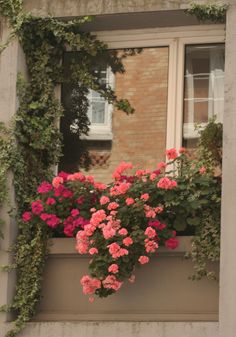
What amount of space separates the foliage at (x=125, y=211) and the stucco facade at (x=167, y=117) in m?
0.31

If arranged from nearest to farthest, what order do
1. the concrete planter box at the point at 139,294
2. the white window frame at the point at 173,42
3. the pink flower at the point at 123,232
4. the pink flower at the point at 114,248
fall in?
1. the pink flower at the point at 114,248
2. the pink flower at the point at 123,232
3. the concrete planter box at the point at 139,294
4. the white window frame at the point at 173,42

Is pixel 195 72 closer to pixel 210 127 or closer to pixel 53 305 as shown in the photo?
pixel 210 127

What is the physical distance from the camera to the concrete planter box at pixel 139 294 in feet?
33.7

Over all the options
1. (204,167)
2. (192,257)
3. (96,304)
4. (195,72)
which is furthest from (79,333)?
(195,72)

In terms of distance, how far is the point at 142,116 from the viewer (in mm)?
11359

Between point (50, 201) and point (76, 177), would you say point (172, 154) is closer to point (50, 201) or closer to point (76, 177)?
point (76, 177)

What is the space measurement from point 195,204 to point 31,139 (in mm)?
1929

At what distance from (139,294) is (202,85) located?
7.72 ft

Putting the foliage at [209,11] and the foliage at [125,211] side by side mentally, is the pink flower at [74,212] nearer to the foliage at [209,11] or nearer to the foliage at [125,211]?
the foliage at [125,211]

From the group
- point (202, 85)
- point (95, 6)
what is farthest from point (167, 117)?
point (95, 6)

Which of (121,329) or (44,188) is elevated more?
(44,188)

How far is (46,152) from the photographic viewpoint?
1121 centimetres

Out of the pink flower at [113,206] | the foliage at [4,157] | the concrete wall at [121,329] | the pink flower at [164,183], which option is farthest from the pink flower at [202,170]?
the foliage at [4,157]

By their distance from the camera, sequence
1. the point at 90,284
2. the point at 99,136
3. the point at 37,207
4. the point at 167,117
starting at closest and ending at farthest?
1. the point at 90,284
2. the point at 37,207
3. the point at 167,117
4. the point at 99,136
